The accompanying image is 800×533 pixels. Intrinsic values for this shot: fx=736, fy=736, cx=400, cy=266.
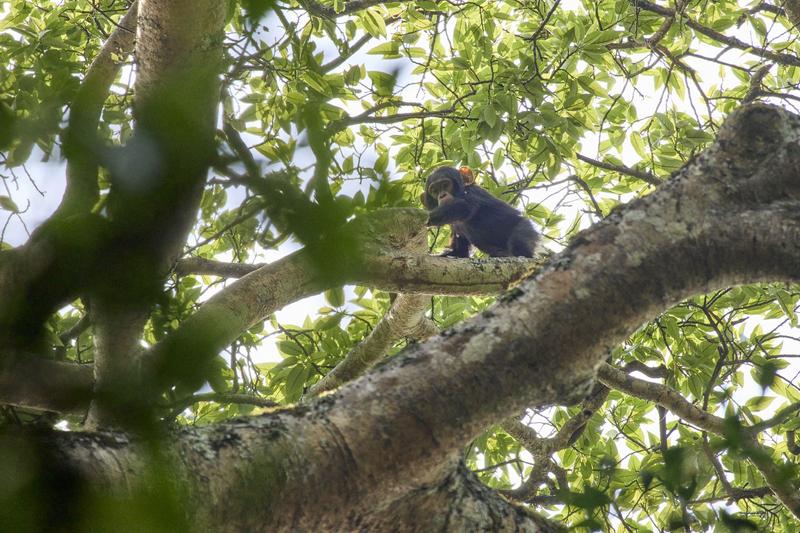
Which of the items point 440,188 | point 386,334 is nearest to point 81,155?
point 386,334

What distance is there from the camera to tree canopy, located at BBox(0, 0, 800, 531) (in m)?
0.60

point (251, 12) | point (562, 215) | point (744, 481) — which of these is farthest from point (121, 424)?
point (562, 215)

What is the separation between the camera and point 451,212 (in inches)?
227

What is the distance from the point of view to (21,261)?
28.9 inches

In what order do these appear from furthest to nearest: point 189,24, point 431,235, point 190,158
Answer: point 431,235
point 189,24
point 190,158

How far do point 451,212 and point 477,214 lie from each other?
44 centimetres

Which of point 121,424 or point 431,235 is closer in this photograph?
point 121,424

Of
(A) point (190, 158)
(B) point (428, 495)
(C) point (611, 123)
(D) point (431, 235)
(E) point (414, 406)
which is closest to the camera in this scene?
(A) point (190, 158)

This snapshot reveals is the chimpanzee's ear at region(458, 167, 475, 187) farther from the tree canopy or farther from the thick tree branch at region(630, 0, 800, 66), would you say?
the thick tree branch at region(630, 0, 800, 66)

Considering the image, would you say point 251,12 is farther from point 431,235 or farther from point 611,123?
point 431,235

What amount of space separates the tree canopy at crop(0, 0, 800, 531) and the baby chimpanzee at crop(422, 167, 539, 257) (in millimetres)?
1344

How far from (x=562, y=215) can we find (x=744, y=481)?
72.0 inches

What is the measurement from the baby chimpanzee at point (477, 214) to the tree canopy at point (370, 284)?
134 centimetres

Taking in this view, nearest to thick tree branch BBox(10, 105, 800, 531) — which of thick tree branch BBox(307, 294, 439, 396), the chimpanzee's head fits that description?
thick tree branch BBox(307, 294, 439, 396)
